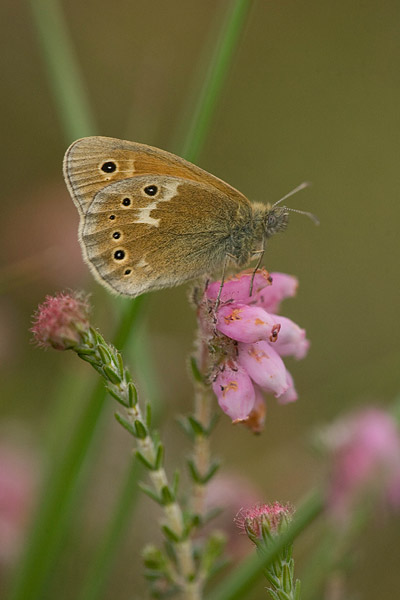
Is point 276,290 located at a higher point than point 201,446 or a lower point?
higher

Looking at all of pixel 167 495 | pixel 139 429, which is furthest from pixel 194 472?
pixel 139 429

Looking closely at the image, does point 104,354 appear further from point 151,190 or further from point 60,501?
point 151,190

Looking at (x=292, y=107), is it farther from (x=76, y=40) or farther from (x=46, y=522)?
(x=46, y=522)

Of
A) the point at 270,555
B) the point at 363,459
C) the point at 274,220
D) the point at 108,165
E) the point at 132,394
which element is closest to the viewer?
the point at 270,555

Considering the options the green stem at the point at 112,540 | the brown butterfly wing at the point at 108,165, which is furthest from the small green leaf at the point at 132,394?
the brown butterfly wing at the point at 108,165

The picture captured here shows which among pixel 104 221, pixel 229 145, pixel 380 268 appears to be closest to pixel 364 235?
pixel 380 268

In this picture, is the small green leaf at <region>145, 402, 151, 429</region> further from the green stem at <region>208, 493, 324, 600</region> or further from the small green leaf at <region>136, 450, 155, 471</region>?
the green stem at <region>208, 493, 324, 600</region>

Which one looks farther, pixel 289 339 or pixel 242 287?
pixel 242 287
